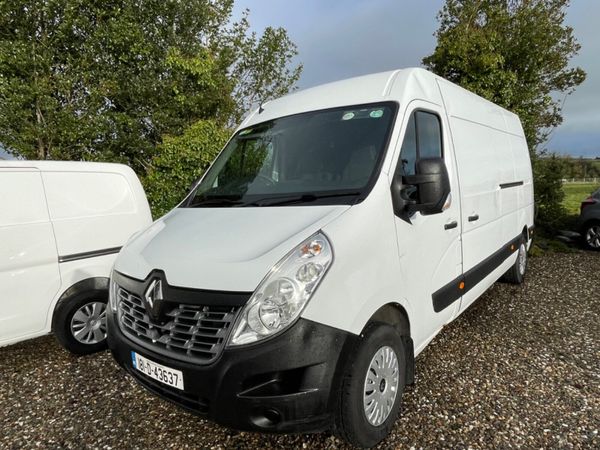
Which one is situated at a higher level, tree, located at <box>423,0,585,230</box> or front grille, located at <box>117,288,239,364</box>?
tree, located at <box>423,0,585,230</box>

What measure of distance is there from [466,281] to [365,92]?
1815mm

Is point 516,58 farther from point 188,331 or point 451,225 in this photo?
point 188,331

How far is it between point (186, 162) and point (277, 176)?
535 centimetres

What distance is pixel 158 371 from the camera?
2.12 meters

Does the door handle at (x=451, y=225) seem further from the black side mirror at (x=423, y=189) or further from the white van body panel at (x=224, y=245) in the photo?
the white van body panel at (x=224, y=245)

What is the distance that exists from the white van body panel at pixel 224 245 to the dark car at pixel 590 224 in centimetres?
906

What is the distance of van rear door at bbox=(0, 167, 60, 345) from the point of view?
135 inches

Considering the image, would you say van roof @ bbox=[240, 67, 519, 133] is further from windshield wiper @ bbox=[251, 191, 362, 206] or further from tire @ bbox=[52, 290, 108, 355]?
tire @ bbox=[52, 290, 108, 355]

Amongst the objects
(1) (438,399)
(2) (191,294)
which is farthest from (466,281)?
(2) (191,294)

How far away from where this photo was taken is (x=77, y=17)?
995 cm

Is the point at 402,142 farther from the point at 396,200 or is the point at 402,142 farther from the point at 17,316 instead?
the point at 17,316

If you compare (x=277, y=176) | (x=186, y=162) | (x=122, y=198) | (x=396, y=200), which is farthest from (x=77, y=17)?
(x=396, y=200)

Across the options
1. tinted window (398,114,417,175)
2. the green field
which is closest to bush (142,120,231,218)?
tinted window (398,114,417,175)

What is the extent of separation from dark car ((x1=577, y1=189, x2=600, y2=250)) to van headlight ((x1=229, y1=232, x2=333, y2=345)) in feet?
30.7
